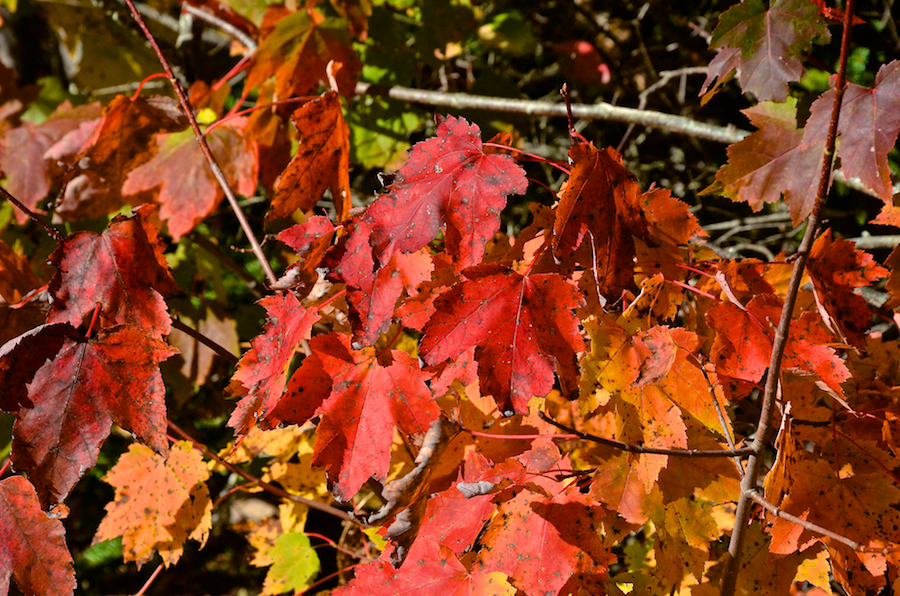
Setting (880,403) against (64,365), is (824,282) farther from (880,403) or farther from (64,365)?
(64,365)

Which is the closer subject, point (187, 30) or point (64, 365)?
point (64, 365)

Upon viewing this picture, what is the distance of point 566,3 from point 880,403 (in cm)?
240

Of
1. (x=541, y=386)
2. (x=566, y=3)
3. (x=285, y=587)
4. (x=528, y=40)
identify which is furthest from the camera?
(x=566, y=3)

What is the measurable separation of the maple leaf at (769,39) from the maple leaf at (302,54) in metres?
1.06

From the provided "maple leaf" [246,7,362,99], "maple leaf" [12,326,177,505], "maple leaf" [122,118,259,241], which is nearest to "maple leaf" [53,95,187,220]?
"maple leaf" [122,118,259,241]

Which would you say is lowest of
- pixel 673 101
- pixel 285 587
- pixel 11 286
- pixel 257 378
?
pixel 285 587

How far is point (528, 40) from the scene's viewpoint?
2.53 m

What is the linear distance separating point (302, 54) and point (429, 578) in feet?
4.84

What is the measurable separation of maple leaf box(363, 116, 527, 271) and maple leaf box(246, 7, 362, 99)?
3.41 ft

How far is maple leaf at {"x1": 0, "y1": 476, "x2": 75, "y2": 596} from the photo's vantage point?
2.82 ft

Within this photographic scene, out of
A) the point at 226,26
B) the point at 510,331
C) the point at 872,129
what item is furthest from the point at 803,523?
the point at 226,26

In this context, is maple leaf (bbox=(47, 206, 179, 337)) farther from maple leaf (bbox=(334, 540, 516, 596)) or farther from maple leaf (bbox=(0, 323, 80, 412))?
maple leaf (bbox=(334, 540, 516, 596))

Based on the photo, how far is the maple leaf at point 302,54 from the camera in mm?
1713

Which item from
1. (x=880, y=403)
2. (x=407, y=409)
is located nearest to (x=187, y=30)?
(x=407, y=409)
